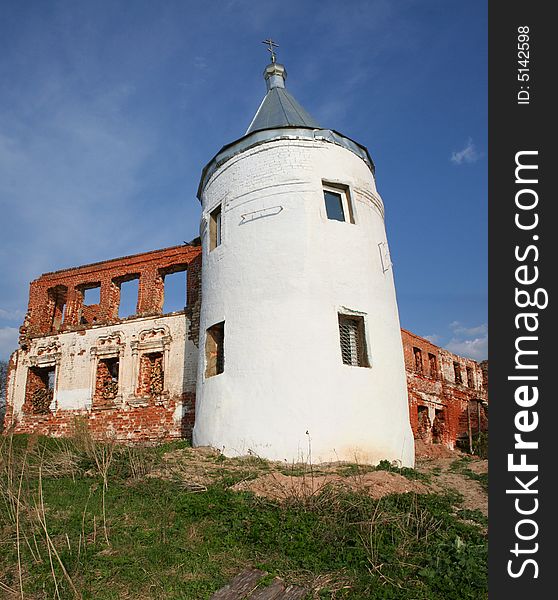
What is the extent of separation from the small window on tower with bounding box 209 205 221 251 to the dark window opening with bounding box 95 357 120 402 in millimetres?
6384

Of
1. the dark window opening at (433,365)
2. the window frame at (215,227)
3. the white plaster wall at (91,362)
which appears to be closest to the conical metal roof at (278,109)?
the window frame at (215,227)

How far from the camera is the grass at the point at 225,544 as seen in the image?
15.6ft

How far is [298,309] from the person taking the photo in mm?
10531

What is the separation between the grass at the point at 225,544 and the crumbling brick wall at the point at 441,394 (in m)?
15.9

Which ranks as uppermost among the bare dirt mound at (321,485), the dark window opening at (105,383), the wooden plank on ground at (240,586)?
the dark window opening at (105,383)

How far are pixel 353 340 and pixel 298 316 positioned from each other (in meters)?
1.42

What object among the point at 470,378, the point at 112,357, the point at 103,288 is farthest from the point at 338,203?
the point at 470,378

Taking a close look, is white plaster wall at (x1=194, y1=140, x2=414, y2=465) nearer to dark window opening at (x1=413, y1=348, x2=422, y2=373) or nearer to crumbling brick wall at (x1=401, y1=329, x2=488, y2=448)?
crumbling brick wall at (x1=401, y1=329, x2=488, y2=448)

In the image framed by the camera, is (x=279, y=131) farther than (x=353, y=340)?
Yes

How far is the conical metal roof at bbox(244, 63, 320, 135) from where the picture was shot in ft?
43.4

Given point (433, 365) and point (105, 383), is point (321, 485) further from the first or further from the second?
point (433, 365)

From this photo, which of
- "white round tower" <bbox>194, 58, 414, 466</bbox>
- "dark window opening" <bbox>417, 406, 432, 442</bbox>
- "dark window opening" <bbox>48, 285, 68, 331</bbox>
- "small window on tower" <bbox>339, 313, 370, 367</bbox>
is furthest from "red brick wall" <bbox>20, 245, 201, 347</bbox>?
"dark window opening" <bbox>417, 406, 432, 442</bbox>

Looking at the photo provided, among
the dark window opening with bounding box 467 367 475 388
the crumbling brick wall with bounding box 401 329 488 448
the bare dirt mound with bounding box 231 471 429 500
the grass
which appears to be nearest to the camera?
the grass

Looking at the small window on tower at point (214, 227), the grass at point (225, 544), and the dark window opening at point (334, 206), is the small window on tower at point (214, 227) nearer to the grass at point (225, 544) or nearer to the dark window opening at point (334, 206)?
the dark window opening at point (334, 206)
